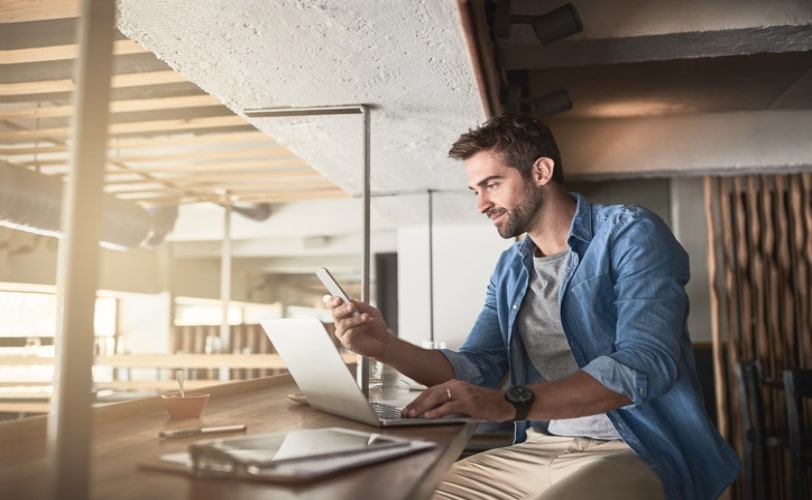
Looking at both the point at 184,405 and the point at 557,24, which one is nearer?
the point at 184,405

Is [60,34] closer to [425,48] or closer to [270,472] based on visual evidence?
[425,48]

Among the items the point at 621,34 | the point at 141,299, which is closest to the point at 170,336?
the point at 141,299

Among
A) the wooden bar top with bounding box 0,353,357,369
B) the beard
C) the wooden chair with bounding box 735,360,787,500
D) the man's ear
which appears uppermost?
the man's ear

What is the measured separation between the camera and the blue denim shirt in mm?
1580

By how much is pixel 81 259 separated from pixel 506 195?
1.55 metres

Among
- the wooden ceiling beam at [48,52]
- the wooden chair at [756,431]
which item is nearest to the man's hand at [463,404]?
the wooden ceiling beam at [48,52]

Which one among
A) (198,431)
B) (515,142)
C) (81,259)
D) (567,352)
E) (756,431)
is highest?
(515,142)

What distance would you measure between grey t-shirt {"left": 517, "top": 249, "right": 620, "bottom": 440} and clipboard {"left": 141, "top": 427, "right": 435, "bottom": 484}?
0.82 metres

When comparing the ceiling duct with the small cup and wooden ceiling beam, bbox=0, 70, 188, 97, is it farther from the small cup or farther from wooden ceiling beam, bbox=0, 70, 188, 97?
the small cup

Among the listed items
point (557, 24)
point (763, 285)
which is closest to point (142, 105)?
point (557, 24)

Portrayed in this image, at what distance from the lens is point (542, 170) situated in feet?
6.87

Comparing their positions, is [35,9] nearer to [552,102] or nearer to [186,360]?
[552,102]

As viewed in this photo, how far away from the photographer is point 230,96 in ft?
7.10

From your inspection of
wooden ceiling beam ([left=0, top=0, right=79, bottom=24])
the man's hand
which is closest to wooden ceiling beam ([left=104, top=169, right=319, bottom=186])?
wooden ceiling beam ([left=0, top=0, right=79, bottom=24])
